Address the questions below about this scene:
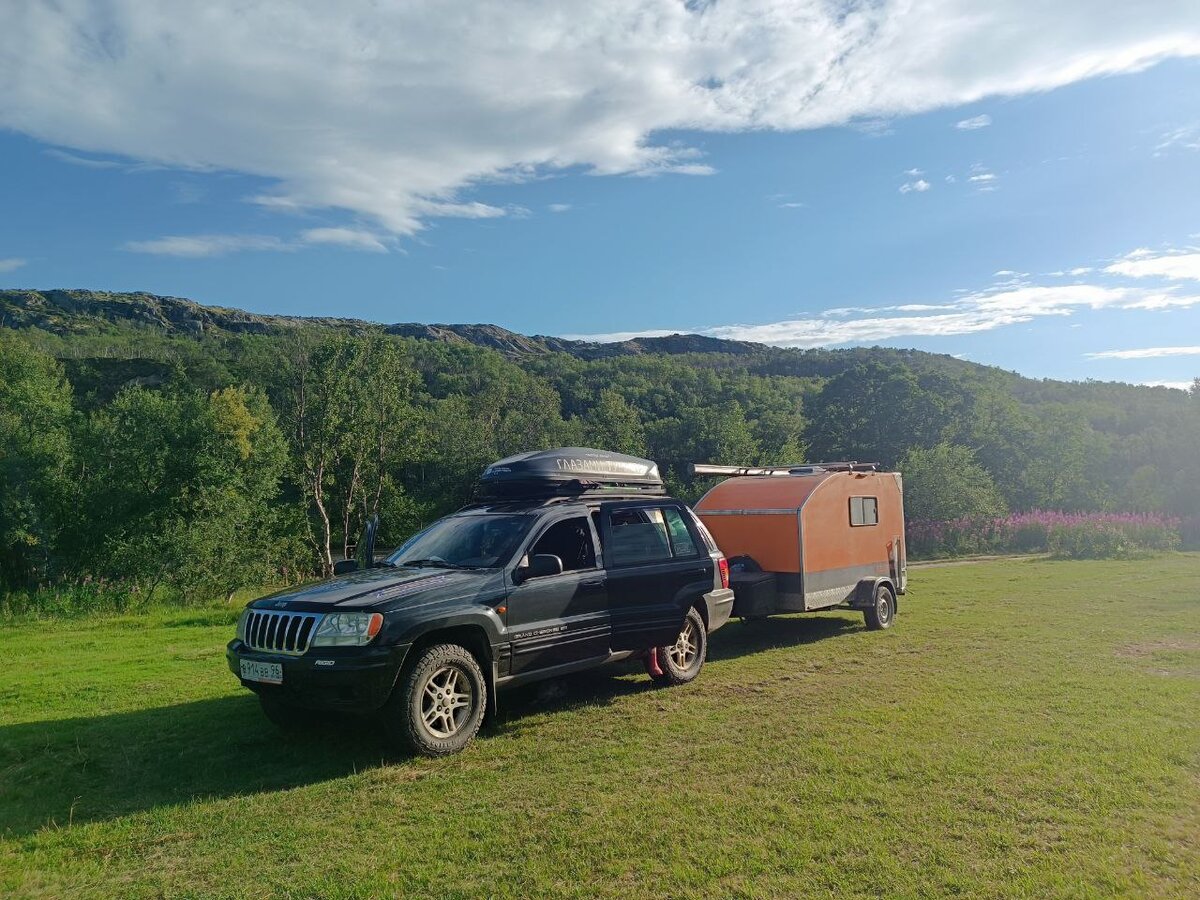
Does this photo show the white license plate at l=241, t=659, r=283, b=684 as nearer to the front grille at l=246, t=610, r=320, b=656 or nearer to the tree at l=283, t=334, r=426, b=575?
the front grille at l=246, t=610, r=320, b=656

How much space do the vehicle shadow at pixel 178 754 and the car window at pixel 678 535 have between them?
4.70ft

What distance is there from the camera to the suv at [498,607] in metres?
5.81

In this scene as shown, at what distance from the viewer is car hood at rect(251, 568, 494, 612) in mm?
5965

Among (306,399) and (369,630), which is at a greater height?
(306,399)

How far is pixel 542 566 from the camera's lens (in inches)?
266

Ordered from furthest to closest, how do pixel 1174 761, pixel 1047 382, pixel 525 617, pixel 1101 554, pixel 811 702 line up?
pixel 1047 382
pixel 1101 554
pixel 811 702
pixel 525 617
pixel 1174 761

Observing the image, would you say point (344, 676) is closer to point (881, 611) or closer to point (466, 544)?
point (466, 544)

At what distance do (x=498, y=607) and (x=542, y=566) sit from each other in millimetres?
514

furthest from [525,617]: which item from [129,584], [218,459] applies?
[218,459]

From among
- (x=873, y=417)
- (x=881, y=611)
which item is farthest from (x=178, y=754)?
(x=873, y=417)

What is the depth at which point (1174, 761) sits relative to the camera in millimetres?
5617

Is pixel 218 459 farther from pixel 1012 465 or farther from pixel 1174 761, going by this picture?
pixel 1012 465

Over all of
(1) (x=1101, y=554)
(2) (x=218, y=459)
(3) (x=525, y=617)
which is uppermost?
(2) (x=218, y=459)

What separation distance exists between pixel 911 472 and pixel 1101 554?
31.3 feet
